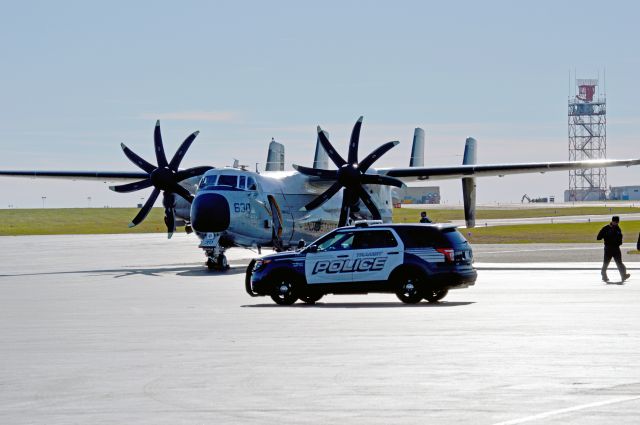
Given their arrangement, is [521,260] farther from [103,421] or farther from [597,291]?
[103,421]

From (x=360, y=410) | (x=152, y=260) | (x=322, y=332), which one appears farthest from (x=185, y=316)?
(x=152, y=260)

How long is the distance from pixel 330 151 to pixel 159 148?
6.79m

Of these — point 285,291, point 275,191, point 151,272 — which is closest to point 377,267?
point 285,291

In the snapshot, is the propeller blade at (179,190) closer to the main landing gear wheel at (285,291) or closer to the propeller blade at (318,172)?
the propeller blade at (318,172)

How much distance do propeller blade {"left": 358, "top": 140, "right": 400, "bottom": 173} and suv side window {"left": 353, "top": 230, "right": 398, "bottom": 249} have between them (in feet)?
64.1

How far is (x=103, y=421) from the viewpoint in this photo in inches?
393

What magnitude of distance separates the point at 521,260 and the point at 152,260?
51.4 ft

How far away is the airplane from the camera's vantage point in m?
39.2

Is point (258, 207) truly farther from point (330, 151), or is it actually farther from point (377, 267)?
point (377, 267)

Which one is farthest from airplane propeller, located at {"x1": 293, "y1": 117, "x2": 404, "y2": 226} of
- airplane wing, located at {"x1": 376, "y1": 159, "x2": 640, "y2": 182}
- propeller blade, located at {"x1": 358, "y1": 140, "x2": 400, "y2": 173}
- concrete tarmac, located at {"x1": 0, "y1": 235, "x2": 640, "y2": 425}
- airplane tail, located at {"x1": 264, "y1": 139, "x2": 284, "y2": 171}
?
concrete tarmac, located at {"x1": 0, "y1": 235, "x2": 640, "y2": 425}

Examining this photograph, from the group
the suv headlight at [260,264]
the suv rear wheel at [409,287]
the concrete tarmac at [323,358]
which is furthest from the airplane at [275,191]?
the suv rear wheel at [409,287]

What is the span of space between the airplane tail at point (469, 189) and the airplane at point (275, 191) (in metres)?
0.04

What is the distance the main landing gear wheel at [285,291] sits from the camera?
24078mm

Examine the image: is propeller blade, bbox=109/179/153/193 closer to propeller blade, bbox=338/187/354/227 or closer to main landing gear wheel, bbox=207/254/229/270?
main landing gear wheel, bbox=207/254/229/270
